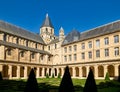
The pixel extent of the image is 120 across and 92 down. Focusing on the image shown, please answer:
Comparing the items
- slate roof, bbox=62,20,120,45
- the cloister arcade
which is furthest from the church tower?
the cloister arcade

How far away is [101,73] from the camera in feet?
152

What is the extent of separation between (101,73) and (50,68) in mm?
17019

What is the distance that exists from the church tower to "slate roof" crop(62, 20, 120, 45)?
37.4ft

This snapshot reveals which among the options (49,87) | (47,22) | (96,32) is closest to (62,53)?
(96,32)

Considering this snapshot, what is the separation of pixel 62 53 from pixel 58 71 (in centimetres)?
578

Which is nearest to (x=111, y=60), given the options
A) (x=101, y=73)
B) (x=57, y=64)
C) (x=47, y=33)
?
(x=101, y=73)

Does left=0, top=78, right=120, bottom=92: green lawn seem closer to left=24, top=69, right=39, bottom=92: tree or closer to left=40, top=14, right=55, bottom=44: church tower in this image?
left=24, top=69, right=39, bottom=92: tree

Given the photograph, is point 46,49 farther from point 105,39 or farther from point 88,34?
point 105,39

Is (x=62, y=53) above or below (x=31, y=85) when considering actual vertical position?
above

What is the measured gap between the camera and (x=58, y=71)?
5456 cm

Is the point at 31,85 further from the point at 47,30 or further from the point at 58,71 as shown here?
the point at 47,30

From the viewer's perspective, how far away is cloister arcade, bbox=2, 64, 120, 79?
→ 40.8 m

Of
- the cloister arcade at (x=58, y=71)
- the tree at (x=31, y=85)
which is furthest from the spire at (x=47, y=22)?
the tree at (x=31, y=85)

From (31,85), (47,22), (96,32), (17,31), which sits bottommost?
(31,85)
